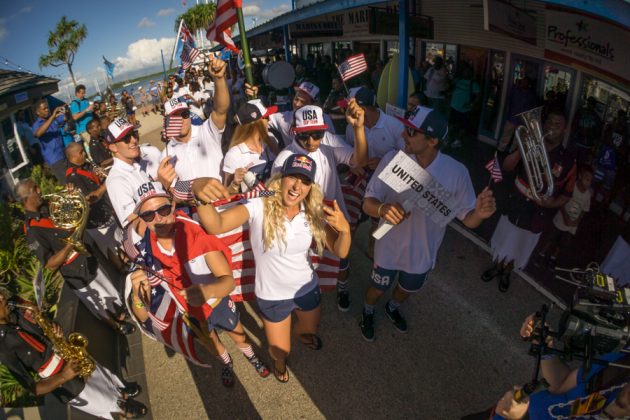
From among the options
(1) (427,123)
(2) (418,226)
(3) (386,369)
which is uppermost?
(1) (427,123)

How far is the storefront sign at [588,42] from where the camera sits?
5.55 m

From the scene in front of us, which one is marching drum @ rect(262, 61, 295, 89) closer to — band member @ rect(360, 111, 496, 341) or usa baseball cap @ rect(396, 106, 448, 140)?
band member @ rect(360, 111, 496, 341)

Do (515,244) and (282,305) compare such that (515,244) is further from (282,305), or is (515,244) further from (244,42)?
(244,42)

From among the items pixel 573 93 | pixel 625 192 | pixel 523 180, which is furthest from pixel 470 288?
pixel 573 93

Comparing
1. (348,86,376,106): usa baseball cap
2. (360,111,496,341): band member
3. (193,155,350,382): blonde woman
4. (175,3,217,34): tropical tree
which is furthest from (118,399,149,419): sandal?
(175,3,217,34): tropical tree

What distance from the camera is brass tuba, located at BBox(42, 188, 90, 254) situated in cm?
344

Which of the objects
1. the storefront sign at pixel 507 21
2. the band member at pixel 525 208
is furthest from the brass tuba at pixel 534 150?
the storefront sign at pixel 507 21

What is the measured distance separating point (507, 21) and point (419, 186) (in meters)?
4.76

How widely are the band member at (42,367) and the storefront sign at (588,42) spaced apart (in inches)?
309

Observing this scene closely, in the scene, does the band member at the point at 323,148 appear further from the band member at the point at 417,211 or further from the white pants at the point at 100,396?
the white pants at the point at 100,396

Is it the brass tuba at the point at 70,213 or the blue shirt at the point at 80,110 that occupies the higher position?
the blue shirt at the point at 80,110

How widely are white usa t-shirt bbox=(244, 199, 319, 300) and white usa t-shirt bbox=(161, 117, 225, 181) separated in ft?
6.47

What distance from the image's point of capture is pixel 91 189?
521cm

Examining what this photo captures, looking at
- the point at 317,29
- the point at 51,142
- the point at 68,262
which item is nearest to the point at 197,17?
the point at 317,29
